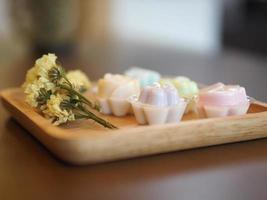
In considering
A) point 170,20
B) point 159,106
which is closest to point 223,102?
point 159,106

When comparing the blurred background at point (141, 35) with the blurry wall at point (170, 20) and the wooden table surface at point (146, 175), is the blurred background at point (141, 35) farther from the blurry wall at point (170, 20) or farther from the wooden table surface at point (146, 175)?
the wooden table surface at point (146, 175)

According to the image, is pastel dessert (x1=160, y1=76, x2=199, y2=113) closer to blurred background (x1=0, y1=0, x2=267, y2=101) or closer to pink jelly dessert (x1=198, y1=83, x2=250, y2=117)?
pink jelly dessert (x1=198, y1=83, x2=250, y2=117)

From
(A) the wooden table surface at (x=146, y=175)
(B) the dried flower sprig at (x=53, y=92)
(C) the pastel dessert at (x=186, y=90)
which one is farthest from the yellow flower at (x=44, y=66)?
(C) the pastel dessert at (x=186, y=90)

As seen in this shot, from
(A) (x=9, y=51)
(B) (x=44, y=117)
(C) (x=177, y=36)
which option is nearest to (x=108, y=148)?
(B) (x=44, y=117)

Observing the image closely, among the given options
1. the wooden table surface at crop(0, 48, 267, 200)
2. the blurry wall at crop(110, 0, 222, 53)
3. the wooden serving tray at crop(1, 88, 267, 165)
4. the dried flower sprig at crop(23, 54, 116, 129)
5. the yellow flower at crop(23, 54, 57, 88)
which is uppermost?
the yellow flower at crop(23, 54, 57, 88)

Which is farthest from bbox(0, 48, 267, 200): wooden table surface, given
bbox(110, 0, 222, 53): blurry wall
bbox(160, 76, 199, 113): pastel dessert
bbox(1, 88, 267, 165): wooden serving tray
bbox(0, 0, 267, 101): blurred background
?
bbox(110, 0, 222, 53): blurry wall

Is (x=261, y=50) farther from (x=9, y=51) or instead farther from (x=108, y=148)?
(x=108, y=148)
